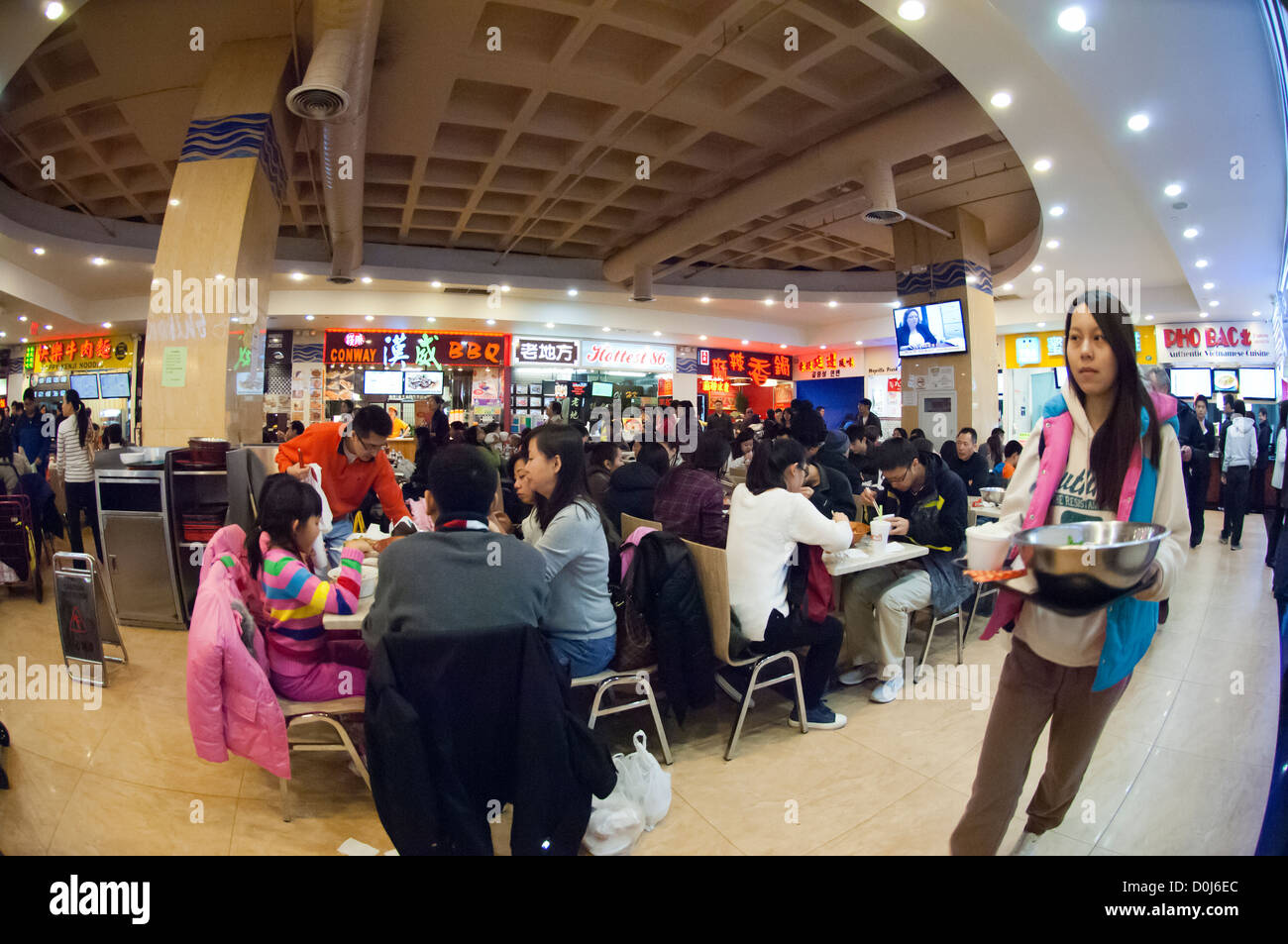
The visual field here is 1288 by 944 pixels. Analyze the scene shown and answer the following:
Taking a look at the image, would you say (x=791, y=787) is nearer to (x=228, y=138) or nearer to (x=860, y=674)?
(x=860, y=674)

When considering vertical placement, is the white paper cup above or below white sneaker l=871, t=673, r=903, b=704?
above

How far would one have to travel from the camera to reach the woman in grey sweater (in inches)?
88.7

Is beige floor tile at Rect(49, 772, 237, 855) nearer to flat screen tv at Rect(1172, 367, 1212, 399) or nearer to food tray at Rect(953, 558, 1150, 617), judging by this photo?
food tray at Rect(953, 558, 1150, 617)

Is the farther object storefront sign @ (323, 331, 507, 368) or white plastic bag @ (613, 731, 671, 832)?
storefront sign @ (323, 331, 507, 368)

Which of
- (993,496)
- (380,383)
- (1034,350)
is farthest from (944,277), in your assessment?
(380,383)

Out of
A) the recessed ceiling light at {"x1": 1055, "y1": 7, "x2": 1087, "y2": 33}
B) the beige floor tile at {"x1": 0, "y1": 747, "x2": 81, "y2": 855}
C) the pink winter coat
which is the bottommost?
the beige floor tile at {"x1": 0, "y1": 747, "x2": 81, "y2": 855}

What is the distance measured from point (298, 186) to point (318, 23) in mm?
4432

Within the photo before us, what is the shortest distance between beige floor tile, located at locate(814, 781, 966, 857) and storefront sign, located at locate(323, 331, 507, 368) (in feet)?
39.9

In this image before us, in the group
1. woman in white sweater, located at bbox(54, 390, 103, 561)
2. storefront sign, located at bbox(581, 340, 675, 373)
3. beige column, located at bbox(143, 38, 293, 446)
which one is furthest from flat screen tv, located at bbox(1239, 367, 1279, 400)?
woman in white sweater, located at bbox(54, 390, 103, 561)

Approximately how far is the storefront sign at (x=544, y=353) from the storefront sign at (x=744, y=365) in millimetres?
3704

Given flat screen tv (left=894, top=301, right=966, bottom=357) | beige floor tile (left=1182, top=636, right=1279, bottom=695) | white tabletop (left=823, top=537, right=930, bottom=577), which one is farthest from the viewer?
flat screen tv (left=894, top=301, right=966, bottom=357)

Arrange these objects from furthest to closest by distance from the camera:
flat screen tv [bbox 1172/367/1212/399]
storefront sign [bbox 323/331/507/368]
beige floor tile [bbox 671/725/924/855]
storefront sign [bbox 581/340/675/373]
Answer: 1. storefront sign [bbox 581/340/675/373]
2. storefront sign [bbox 323/331/507/368]
3. flat screen tv [bbox 1172/367/1212/399]
4. beige floor tile [bbox 671/725/924/855]

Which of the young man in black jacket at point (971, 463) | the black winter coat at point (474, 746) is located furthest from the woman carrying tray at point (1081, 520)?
the young man in black jacket at point (971, 463)

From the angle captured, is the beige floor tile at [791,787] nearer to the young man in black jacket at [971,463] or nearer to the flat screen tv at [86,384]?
the young man in black jacket at [971,463]
